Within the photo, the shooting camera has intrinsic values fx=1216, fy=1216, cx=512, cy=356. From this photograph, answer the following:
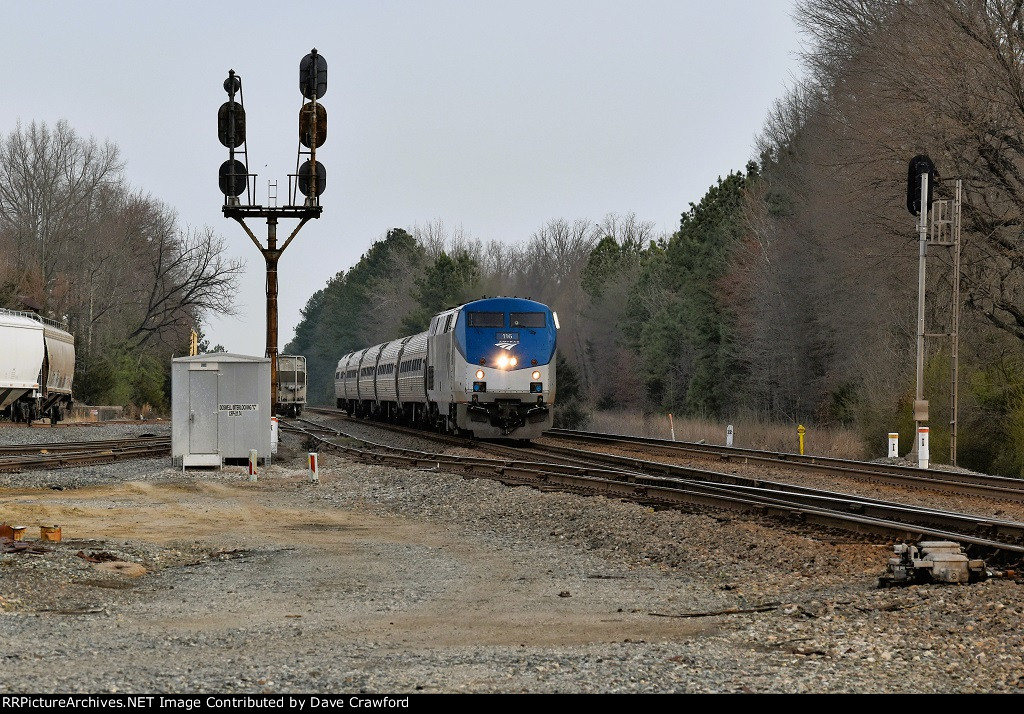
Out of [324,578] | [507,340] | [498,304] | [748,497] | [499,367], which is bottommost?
[324,578]

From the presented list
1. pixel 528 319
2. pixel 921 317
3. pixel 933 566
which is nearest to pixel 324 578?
pixel 933 566

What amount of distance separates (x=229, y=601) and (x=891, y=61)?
26.4 m

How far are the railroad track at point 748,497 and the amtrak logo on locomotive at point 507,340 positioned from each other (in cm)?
440

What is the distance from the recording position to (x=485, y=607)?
1002cm

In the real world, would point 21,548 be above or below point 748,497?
below

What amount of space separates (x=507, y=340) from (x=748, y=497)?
1497cm

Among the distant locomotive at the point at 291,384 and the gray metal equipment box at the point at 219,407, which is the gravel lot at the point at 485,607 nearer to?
the gray metal equipment box at the point at 219,407

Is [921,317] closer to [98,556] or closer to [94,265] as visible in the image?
[98,556]

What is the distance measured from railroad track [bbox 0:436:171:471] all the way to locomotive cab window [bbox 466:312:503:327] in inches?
324

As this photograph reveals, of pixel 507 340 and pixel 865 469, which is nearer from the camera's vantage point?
pixel 865 469

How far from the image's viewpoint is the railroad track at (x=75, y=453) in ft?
83.5


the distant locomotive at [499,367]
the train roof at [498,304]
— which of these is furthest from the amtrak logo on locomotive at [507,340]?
the train roof at [498,304]

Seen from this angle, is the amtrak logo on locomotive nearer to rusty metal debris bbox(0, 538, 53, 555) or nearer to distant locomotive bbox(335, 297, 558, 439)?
distant locomotive bbox(335, 297, 558, 439)
